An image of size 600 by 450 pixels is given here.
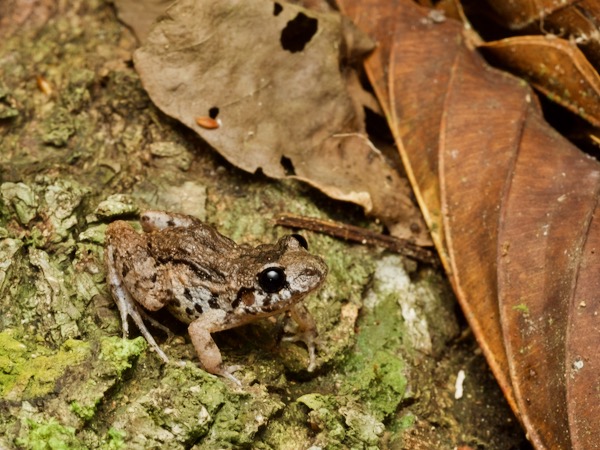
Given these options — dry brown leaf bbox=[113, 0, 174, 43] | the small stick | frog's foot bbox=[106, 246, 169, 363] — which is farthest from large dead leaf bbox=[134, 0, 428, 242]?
frog's foot bbox=[106, 246, 169, 363]

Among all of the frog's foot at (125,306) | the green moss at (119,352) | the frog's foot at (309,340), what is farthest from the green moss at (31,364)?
the frog's foot at (309,340)

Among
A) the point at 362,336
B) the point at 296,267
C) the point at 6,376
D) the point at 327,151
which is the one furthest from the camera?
the point at 327,151

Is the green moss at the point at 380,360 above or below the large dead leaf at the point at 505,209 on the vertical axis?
below

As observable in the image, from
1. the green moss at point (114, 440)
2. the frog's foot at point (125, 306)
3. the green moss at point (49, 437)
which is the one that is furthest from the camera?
the frog's foot at point (125, 306)

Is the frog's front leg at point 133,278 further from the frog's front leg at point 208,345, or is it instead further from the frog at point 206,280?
the frog's front leg at point 208,345

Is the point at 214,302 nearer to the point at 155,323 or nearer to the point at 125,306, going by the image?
the point at 155,323

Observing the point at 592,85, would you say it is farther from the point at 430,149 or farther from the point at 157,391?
the point at 157,391

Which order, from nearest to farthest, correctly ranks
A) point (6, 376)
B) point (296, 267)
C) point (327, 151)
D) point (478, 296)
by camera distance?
point (6, 376) → point (296, 267) → point (478, 296) → point (327, 151)

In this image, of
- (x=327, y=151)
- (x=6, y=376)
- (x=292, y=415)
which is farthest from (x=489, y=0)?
(x=6, y=376)
